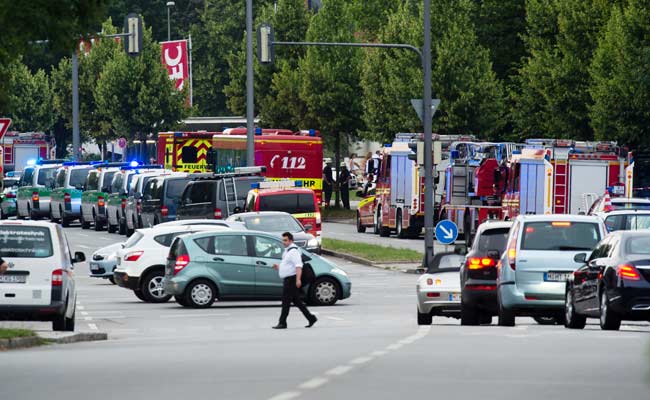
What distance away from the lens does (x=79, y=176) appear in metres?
62.3

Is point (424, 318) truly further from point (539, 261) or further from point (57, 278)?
point (57, 278)

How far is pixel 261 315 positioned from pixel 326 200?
135 feet

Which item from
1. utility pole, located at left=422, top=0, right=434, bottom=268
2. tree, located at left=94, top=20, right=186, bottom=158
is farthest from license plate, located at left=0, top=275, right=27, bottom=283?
tree, located at left=94, top=20, right=186, bottom=158

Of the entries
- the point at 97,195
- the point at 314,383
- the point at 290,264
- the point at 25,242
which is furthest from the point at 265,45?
the point at 314,383

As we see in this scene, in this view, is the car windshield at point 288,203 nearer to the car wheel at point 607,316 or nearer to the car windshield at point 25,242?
the car windshield at point 25,242

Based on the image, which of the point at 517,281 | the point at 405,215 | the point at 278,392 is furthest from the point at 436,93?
the point at 278,392

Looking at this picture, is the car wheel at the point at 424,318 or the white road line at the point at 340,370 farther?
the car wheel at the point at 424,318

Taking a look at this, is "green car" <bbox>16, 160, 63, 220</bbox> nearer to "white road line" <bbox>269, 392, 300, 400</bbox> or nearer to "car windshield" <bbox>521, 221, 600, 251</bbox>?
"car windshield" <bbox>521, 221, 600, 251</bbox>

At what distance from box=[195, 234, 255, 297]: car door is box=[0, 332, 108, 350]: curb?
7324mm

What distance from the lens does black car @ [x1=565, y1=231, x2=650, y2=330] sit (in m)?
21.3

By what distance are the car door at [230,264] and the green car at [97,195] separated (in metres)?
28.0

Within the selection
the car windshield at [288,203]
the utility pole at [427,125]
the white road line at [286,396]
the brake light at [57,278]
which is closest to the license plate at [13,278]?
the brake light at [57,278]

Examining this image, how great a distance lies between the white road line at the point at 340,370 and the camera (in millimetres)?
14441

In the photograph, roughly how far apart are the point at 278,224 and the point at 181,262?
26.9ft
